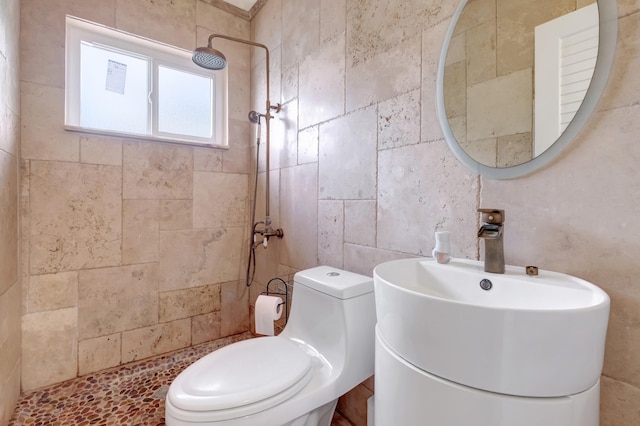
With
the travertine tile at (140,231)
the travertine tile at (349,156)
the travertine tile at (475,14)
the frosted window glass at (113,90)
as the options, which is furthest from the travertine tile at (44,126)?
the travertine tile at (475,14)

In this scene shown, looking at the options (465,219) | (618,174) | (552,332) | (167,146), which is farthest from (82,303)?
(618,174)

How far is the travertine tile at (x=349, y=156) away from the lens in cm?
140

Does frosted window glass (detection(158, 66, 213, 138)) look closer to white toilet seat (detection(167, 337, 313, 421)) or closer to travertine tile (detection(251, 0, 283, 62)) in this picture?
travertine tile (detection(251, 0, 283, 62))

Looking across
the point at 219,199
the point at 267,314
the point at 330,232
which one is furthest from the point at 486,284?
the point at 219,199

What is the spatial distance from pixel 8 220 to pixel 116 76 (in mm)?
1125

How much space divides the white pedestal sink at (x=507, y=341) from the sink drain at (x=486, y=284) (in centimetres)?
13

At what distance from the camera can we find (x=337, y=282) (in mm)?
1244

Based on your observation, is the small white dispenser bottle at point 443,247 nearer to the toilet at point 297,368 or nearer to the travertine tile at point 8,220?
the toilet at point 297,368

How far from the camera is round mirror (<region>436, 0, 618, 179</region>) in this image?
795 millimetres

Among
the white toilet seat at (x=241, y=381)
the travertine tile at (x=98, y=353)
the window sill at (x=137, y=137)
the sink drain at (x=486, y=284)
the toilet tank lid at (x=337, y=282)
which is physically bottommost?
the travertine tile at (x=98, y=353)

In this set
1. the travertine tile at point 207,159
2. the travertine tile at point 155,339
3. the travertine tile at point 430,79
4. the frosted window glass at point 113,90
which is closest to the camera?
the travertine tile at point 430,79

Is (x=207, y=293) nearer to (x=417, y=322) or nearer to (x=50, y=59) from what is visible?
(x=50, y=59)

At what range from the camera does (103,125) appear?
75.5 inches

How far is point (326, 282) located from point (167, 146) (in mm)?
1596
